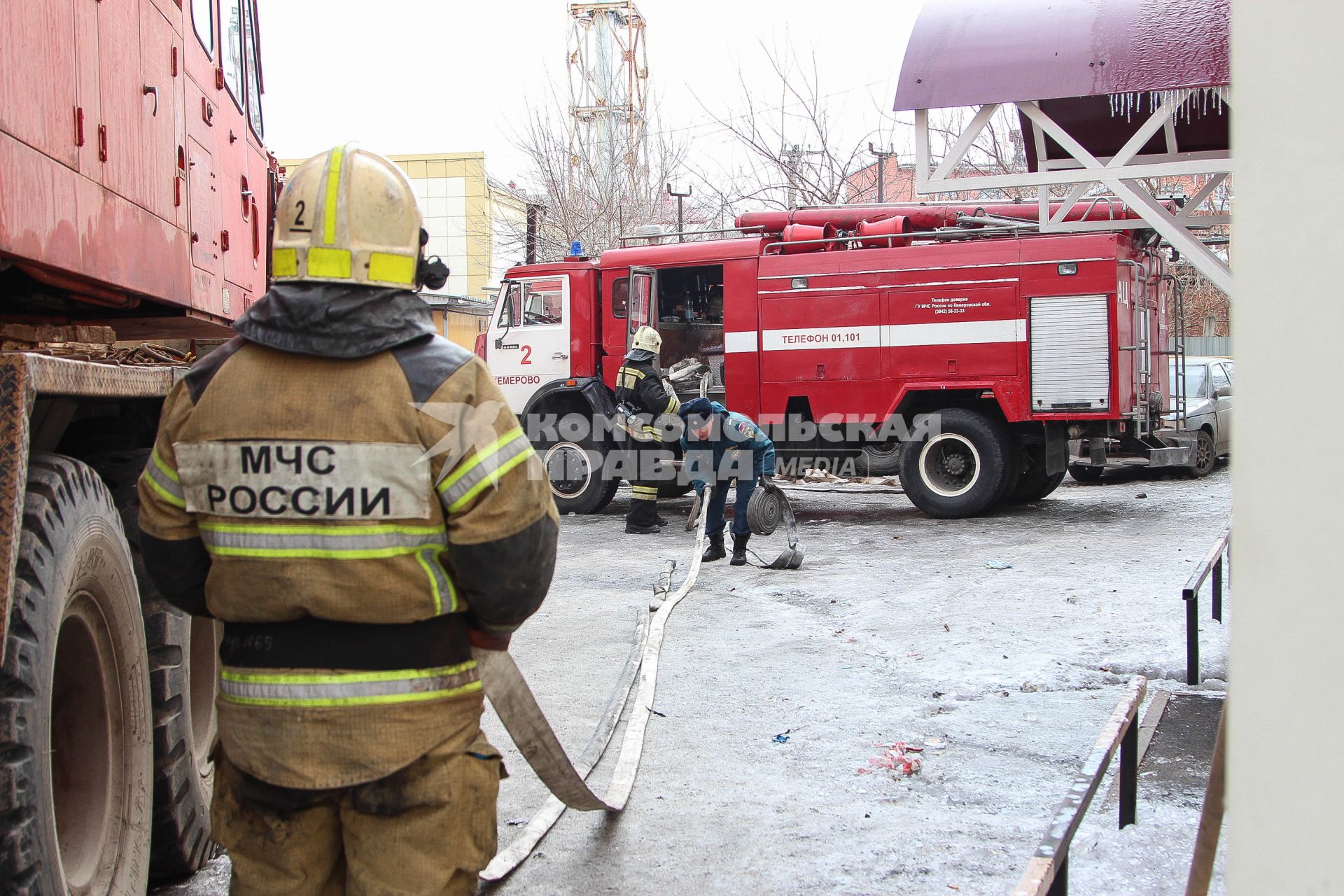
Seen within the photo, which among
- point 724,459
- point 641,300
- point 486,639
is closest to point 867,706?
point 486,639

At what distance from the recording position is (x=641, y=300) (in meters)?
12.3

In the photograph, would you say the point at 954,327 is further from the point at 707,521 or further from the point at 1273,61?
the point at 1273,61

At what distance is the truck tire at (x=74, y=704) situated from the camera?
222 cm

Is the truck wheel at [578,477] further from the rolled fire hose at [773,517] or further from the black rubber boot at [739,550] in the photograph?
the black rubber boot at [739,550]

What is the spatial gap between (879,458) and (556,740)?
373 inches

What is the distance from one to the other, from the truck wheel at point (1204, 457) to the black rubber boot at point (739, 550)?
8025 millimetres

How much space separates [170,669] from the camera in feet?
10.6

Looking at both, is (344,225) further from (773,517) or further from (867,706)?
(773,517)

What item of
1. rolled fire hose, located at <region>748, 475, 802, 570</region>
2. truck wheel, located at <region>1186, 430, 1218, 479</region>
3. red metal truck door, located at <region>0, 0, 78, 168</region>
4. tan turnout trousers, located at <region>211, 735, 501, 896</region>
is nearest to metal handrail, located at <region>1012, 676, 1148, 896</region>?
tan turnout trousers, located at <region>211, 735, 501, 896</region>

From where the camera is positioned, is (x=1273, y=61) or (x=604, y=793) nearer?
(x=1273, y=61)

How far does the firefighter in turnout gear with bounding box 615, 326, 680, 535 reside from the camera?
10.7 metres

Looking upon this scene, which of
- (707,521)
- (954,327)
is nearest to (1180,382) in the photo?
(954,327)

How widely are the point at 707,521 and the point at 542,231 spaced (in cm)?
1798

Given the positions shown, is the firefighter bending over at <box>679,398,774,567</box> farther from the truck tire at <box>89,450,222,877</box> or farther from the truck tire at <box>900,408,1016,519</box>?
the truck tire at <box>89,450,222,877</box>
